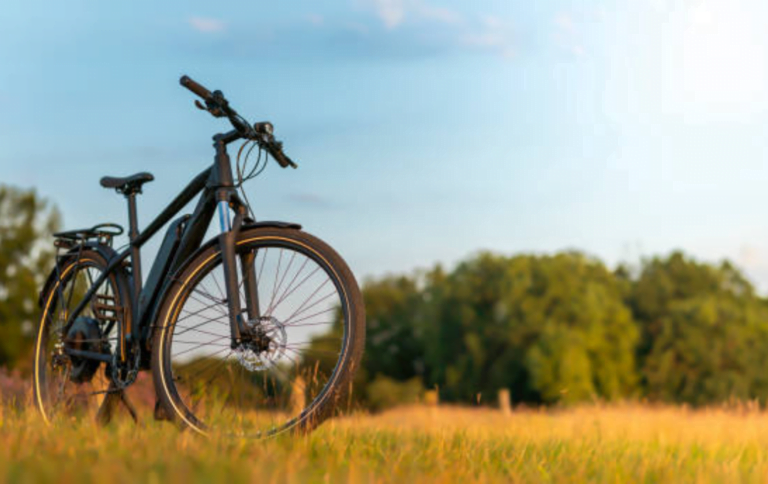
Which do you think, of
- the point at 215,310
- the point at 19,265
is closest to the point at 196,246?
the point at 215,310

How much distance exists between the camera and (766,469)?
4.17 m

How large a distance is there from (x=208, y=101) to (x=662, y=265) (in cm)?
4662

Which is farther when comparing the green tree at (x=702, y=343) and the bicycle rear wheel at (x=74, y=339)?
the green tree at (x=702, y=343)

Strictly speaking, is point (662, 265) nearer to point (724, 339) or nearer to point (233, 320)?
point (724, 339)

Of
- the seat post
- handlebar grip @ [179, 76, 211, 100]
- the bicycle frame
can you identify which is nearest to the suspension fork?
the bicycle frame

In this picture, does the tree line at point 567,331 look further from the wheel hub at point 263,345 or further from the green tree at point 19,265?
the wheel hub at point 263,345

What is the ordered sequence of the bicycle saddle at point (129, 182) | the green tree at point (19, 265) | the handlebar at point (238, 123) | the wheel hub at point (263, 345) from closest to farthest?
the wheel hub at point (263, 345), the handlebar at point (238, 123), the bicycle saddle at point (129, 182), the green tree at point (19, 265)

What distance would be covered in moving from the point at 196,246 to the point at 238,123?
0.77m

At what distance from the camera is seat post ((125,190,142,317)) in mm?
5138

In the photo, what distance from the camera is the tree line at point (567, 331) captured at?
3844 centimetres

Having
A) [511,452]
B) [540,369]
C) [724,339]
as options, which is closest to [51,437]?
[511,452]

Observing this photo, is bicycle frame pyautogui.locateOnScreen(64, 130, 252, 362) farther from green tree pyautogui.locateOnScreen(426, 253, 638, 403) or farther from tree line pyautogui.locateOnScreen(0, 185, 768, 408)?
green tree pyautogui.locateOnScreen(426, 253, 638, 403)

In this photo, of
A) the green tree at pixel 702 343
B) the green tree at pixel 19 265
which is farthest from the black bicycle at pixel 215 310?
the green tree at pixel 702 343

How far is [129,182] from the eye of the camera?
5.40 m
